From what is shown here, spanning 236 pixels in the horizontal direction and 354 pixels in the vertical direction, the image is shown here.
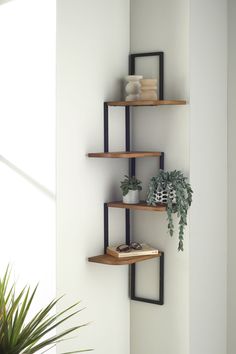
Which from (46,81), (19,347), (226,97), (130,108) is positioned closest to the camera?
(19,347)

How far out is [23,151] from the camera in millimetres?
3004

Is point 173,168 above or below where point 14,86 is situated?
below

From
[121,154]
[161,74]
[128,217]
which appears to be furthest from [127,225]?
[161,74]

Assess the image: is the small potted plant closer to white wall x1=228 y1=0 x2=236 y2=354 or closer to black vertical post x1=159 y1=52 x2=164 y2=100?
black vertical post x1=159 y1=52 x2=164 y2=100

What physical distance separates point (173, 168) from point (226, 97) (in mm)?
673

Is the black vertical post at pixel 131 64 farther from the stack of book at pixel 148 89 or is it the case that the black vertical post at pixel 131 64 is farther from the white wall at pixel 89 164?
the stack of book at pixel 148 89

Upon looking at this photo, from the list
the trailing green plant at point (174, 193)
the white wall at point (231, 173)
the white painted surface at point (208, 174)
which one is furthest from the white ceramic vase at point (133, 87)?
the white wall at point (231, 173)

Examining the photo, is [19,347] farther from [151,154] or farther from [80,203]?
[151,154]

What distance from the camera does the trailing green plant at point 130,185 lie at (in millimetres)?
3215

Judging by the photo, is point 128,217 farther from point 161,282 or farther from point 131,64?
point 131,64

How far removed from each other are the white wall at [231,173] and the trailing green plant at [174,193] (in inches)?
23.3

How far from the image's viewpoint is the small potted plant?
3217 millimetres

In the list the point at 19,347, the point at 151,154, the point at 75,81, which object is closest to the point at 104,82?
the point at 75,81

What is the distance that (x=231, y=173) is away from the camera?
367cm
